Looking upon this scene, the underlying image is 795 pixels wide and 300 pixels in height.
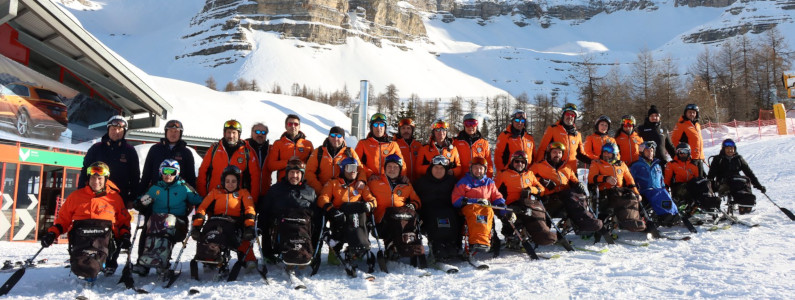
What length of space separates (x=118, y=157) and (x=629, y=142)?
7.58 m

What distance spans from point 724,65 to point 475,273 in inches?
2396

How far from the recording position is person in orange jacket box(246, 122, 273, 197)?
6.19 m

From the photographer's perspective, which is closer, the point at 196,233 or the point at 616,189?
the point at 196,233

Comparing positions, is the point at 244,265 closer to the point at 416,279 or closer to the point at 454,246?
the point at 416,279

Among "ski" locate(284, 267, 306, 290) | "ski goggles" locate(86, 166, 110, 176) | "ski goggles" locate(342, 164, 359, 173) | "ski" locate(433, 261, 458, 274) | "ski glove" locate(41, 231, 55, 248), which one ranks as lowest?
"ski" locate(284, 267, 306, 290)

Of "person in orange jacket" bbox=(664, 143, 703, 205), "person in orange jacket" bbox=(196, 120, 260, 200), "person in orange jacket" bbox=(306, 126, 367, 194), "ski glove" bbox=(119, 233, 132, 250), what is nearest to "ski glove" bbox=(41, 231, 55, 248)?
"ski glove" bbox=(119, 233, 132, 250)

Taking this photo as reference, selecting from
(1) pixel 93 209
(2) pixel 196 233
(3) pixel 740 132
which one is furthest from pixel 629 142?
(3) pixel 740 132

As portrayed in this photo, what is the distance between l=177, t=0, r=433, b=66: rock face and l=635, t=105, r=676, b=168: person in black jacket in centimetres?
13415

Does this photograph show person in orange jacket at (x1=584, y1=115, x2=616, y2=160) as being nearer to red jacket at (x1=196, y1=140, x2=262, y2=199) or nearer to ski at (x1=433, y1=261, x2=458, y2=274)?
ski at (x1=433, y1=261, x2=458, y2=274)

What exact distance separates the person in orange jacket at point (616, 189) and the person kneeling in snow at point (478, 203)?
5.68 feet

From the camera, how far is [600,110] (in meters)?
34.5

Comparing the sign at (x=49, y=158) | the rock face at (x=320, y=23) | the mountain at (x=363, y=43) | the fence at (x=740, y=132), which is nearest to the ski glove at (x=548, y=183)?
the sign at (x=49, y=158)

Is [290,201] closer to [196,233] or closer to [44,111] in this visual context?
[196,233]

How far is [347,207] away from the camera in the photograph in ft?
17.4
